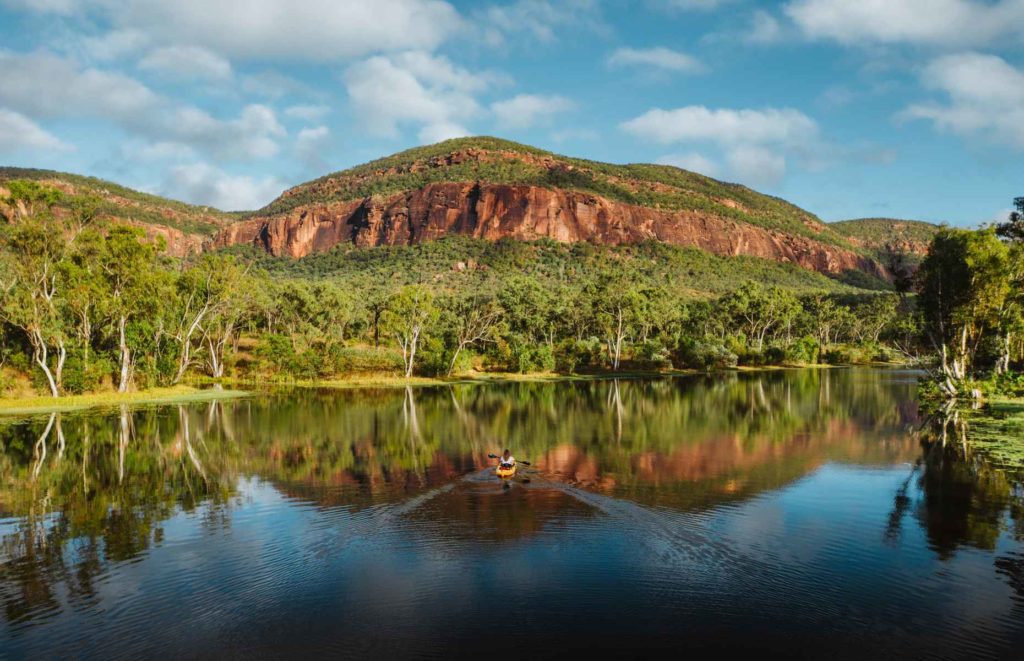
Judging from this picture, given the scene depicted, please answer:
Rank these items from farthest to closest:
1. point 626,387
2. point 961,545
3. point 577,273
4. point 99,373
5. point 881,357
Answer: point 577,273 → point 881,357 → point 626,387 → point 99,373 → point 961,545

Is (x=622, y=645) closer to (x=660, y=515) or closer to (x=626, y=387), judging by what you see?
(x=660, y=515)

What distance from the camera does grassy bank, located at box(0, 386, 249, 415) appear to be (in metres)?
42.2

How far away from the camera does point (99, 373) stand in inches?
1993

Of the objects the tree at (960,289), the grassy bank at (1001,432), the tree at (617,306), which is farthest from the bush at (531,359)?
the grassy bank at (1001,432)

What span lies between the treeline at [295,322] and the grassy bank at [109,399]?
1863 millimetres

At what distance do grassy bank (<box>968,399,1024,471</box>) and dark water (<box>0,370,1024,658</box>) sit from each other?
1.25 metres

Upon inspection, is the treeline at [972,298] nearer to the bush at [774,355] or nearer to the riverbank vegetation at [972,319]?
the riverbank vegetation at [972,319]

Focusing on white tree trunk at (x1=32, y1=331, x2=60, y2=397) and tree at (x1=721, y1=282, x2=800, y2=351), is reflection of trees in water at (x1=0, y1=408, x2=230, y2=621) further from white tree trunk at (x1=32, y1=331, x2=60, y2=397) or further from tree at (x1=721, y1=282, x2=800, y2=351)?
tree at (x1=721, y1=282, x2=800, y2=351)

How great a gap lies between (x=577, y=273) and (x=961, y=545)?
154316 mm

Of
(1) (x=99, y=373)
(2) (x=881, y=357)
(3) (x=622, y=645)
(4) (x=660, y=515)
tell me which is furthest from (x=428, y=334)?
(2) (x=881, y=357)

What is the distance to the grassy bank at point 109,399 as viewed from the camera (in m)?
42.2

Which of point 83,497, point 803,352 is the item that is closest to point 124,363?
point 83,497

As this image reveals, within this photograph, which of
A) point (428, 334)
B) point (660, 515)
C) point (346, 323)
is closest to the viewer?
point (660, 515)

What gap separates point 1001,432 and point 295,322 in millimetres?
70330
